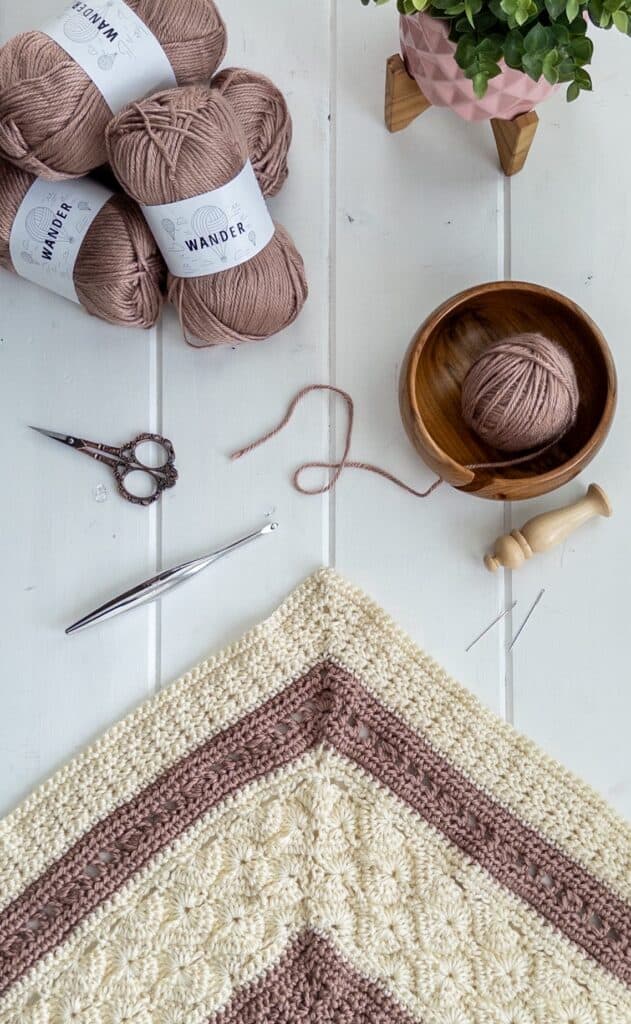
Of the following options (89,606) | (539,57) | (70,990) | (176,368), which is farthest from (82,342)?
(70,990)

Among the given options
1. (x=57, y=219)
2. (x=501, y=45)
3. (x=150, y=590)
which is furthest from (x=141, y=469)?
(x=501, y=45)

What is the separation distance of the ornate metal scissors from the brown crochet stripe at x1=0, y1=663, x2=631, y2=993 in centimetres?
22

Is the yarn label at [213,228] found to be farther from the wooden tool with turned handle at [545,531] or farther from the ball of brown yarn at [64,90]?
the wooden tool with turned handle at [545,531]

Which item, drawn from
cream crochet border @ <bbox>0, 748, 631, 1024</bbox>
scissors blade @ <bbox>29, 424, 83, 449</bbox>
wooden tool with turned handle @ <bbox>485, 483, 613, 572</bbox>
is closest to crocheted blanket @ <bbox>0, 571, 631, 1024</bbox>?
cream crochet border @ <bbox>0, 748, 631, 1024</bbox>

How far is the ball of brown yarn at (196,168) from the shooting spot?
79cm

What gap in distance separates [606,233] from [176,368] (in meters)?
0.43

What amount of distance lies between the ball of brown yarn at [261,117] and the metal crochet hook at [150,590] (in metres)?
0.33

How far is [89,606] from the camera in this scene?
92 cm

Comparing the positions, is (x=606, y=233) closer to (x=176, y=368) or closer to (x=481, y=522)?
(x=481, y=522)

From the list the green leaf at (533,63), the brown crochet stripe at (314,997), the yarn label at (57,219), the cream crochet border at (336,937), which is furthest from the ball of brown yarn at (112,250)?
the brown crochet stripe at (314,997)

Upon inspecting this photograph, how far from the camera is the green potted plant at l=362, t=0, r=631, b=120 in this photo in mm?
691

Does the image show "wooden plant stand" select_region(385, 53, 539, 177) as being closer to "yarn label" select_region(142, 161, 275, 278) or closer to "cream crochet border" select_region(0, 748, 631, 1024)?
"yarn label" select_region(142, 161, 275, 278)

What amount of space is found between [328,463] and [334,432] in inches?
1.2

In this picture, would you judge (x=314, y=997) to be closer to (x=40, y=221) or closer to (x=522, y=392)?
(x=522, y=392)
